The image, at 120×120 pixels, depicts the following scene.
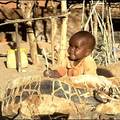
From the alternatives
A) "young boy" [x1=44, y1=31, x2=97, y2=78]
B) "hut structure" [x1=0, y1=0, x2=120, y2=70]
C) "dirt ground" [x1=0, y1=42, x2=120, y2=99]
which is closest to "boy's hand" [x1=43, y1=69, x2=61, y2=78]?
"young boy" [x1=44, y1=31, x2=97, y2=78]

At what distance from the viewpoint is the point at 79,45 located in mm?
3992

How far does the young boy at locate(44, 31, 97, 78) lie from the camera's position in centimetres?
399

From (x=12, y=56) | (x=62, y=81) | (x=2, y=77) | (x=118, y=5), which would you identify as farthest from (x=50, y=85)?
(x=118, y=5)

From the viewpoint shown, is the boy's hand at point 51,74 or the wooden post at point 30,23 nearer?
the boy's hand at point 51,74

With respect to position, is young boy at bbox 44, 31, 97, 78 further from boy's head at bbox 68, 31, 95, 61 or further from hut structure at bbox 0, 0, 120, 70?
hut structure at bbox 0, 0, 120, 70

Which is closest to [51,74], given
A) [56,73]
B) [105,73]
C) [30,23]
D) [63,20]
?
[56,73]

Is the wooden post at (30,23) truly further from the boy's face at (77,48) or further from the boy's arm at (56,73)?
the boy's face at (77,48)

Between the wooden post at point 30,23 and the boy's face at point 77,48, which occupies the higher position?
the boy's face at point 77,48

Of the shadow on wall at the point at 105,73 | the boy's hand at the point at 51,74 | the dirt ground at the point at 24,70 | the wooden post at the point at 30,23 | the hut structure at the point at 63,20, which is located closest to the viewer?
the boy's hand at the point at 51,74

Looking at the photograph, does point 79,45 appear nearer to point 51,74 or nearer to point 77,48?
point 77,48

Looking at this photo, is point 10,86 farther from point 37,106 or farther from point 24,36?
point 24,36

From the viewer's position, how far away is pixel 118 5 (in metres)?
13.1

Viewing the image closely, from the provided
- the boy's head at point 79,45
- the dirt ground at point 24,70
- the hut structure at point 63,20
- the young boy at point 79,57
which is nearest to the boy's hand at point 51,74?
the young boy at point 79,57

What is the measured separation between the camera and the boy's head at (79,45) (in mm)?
3990
